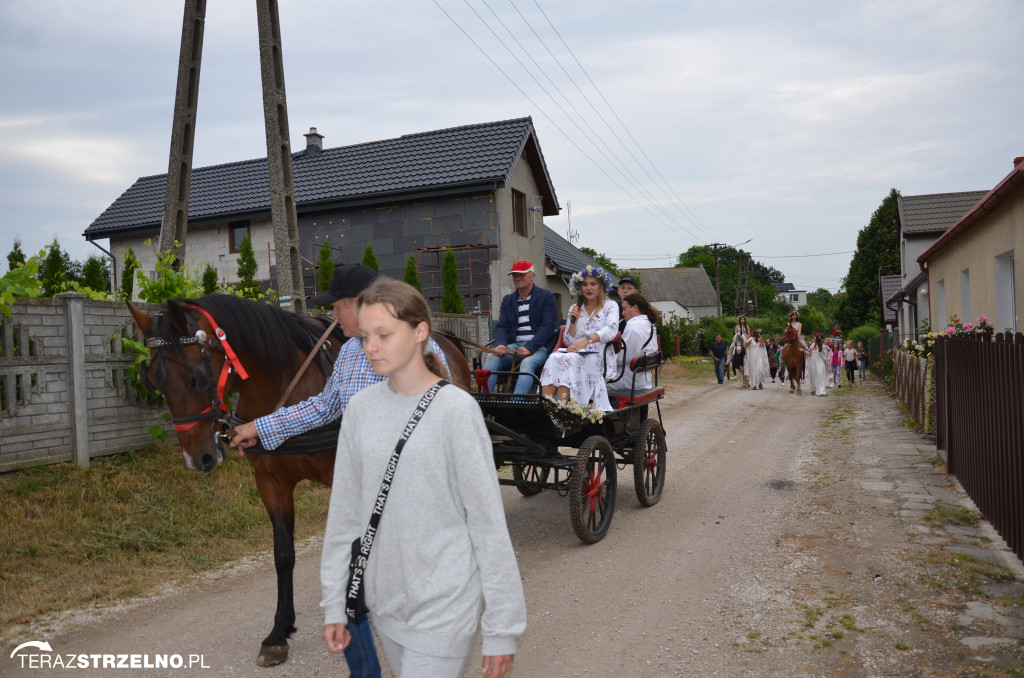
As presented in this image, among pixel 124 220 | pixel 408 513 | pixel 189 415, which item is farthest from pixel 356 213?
pixel 408 513

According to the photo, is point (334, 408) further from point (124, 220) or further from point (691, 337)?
point (691, 337)

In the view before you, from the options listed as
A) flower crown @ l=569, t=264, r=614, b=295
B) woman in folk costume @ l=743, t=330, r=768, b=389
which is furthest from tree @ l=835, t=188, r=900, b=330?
flower crown @ l=569, t=264, r=614, b=295

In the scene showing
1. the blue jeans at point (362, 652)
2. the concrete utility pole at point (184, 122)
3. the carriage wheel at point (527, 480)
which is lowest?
the carriage wheel at point (527, 480)

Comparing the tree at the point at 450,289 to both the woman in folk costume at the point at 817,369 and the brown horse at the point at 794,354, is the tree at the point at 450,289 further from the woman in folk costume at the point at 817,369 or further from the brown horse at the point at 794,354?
the woman in folk costume at the point at 817,369

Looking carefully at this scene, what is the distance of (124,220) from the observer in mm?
23266

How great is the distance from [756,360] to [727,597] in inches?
688

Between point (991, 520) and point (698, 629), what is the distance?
3.29 meters

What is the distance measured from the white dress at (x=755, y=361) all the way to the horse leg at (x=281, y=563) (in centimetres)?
1899

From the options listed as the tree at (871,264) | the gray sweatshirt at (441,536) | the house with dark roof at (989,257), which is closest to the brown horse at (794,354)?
the house with dark roof at (989,257)

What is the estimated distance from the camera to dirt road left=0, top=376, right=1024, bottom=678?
3.92 meters

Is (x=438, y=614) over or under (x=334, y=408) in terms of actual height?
under

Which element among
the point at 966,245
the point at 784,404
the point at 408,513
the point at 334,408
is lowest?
the point at 784,404

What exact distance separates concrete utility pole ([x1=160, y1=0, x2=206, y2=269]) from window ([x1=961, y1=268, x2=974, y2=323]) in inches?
535

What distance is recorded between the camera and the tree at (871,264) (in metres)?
47.4
